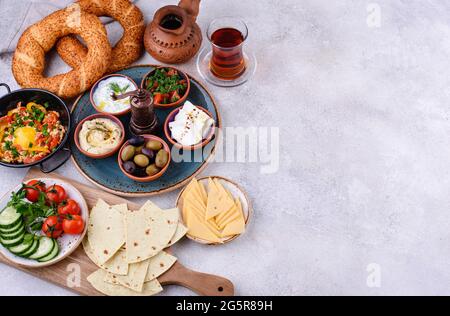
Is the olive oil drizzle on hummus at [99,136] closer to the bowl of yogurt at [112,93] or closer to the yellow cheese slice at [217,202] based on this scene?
the bowl of yogurt at [112,93]

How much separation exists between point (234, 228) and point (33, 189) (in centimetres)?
135

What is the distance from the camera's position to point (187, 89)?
378 centimetres

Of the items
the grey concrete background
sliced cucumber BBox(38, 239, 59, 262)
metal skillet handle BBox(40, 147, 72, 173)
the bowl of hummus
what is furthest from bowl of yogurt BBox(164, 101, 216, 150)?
sliced cucumber BBox(38, 239, 59, 262)

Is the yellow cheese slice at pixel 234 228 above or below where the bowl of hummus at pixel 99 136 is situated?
below

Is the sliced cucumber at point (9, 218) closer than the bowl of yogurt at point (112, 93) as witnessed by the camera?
Yes

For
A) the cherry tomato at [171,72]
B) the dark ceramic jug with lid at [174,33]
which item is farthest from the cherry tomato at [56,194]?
the dark ceramic jug with lid at [174,33]

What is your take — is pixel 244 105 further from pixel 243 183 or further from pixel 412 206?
pixel 412 206

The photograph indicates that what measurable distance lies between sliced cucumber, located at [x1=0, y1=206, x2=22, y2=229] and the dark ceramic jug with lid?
1.56 metres

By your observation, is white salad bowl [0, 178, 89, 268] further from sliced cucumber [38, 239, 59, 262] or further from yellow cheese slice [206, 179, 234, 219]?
yellow cheese slice [206, 179, 234, 219]

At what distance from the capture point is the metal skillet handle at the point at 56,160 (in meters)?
3.59

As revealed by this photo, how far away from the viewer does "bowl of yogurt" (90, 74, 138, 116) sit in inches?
146

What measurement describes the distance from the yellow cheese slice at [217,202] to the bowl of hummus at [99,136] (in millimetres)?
759

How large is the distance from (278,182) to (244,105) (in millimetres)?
695
